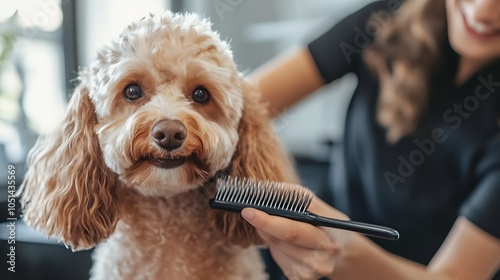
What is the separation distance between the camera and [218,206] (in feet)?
1.98

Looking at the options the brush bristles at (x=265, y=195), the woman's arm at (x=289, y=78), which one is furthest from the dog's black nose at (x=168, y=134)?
the woman's arm at (x=289, y=78)

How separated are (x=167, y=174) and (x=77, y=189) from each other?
142 millimetres

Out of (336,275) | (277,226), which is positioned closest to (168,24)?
(277,226)

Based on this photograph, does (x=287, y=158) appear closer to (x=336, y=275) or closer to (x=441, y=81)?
(x=336, y=275)

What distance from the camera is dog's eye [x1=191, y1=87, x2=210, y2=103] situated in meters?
0.61

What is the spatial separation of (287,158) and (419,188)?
315 millimetres

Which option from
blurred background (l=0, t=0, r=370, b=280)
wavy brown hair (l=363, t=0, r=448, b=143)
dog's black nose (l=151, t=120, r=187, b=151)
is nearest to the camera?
dog's black nose (l=151, t=120, r=187, b=151)

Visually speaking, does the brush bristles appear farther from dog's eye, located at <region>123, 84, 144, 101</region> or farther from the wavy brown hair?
the wavy brown hair

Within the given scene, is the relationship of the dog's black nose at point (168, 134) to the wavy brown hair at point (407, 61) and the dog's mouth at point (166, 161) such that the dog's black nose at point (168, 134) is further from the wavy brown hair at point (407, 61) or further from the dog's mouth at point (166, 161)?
the wavy brown hair at point (407, 61)

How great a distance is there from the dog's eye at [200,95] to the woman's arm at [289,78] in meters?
0.36

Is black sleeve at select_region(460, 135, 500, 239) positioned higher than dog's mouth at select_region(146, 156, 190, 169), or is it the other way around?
dog's mouth at select_region(146, 156, 190, 169)

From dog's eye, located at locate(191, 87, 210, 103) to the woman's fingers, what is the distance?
0.14m

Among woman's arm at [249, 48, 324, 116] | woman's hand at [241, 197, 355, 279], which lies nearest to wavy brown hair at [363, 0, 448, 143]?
woman's arm at [249, 48, 324, 116]

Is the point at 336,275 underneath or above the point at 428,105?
underneath
